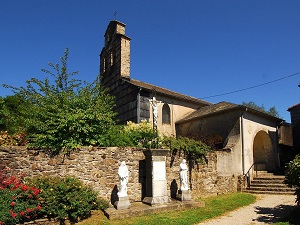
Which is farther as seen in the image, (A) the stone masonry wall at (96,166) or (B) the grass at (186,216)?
(A) the stone masonry wall at (96,166)

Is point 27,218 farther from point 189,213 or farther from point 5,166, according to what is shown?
point 189,213

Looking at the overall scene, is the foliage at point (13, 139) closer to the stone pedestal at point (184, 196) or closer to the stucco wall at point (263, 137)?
the stone pedestal at point (184, 196)

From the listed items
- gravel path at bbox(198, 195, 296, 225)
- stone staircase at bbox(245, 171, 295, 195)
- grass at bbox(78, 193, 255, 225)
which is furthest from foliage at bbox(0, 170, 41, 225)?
stone staircase at bbox(245, 171, 295, 195)

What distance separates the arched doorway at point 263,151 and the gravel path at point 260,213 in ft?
18.1

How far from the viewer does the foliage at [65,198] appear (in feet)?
24.3

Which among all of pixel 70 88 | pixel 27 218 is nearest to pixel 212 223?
pixel 27 218

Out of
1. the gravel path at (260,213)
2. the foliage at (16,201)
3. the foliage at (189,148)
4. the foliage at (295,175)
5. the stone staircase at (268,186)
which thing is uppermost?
the foliage at (189,148)

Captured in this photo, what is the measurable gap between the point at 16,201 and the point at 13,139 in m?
3.19

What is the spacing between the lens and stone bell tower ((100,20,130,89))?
17781mm

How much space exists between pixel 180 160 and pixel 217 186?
282 centimetres

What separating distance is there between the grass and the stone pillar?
829 millimetres

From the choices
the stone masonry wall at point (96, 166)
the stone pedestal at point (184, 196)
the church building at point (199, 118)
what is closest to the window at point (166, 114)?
the church building at point (199, 118)

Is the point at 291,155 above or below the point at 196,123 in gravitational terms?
below

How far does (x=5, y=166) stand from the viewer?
8.09 metres
